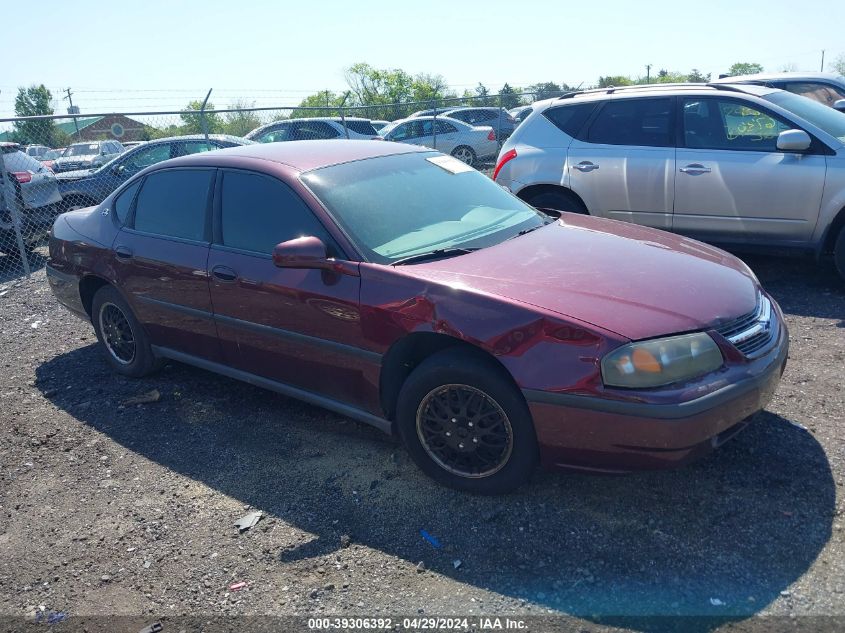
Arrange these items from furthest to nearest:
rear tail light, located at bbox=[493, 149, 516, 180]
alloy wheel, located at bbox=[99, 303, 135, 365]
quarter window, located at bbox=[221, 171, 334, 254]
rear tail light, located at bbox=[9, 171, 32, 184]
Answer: rear tail light, located at bbox=[9, 171, 32, 184] → rear tail light, located at bbox=[493, 149, 516, 180] → alloy wheel, located at bbox=[99, 303, 135, 365] → quarter window, located at bbox=[221, 171, 334, 254]

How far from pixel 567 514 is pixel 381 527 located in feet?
2.79

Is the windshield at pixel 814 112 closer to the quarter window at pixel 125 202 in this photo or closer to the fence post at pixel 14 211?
the quarter window at pixel 125 202

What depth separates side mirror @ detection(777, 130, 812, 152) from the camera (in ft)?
19.6

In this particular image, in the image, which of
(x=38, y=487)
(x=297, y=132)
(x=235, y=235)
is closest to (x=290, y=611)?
(x=38, y=487)

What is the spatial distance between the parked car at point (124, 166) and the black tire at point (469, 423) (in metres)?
9.31

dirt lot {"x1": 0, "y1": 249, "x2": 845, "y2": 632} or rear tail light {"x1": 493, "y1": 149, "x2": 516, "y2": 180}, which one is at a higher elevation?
rear tail light {"x1": 493, "y1": 149, "x2": 516, "y2": 180}

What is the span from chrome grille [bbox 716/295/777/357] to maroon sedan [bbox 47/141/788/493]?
0.01 m

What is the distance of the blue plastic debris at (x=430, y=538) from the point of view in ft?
10.5

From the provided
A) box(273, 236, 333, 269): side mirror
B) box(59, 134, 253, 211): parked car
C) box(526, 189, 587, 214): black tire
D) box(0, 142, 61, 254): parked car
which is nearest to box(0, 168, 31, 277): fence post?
box(0, 142, 61, 254): parked car

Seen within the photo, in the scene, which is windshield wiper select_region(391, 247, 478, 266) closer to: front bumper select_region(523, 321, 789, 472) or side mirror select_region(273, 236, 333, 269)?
side mirror select_region(273, 236, 333, 269)

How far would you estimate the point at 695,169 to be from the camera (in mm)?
6496

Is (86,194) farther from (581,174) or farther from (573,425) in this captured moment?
(573,425)

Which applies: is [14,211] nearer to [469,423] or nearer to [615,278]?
[469,423]

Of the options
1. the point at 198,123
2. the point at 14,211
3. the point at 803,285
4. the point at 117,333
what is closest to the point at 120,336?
the point at 117,333
